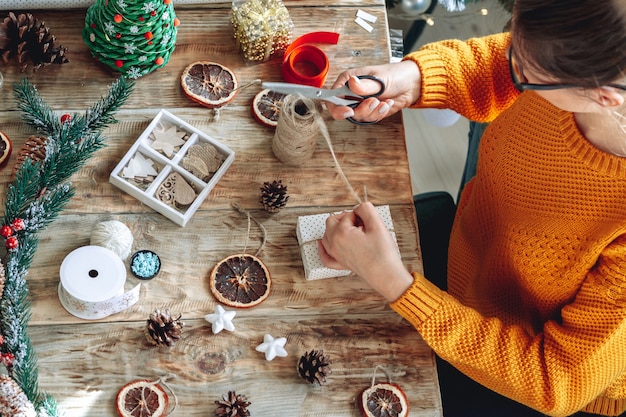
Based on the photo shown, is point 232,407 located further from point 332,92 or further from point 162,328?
point 332,92

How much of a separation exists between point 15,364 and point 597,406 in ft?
3.51

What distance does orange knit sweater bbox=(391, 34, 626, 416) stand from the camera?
104 centimetres

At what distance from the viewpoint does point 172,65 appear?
4.16 feet

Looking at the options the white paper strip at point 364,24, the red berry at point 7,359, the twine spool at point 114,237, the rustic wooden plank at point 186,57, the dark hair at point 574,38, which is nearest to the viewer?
the dark hair at point 574,38

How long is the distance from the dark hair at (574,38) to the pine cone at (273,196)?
1.57 ft

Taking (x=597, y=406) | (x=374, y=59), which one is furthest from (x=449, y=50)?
(x=597, y=406)

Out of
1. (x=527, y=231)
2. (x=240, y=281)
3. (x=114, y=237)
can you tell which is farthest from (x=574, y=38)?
(x=114, y=237)

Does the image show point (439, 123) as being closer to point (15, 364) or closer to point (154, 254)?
point (154, 254)

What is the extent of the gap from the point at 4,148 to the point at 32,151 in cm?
6

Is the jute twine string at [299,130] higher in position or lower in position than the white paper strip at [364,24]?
lower

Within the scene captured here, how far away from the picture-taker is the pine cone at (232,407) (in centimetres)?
103

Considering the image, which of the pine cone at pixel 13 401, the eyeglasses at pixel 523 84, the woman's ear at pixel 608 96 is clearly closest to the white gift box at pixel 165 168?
the pine cone at pixel 13 401

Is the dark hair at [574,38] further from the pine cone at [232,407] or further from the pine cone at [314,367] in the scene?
the pine cone at [232,407]

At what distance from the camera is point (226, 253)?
3.79ft
